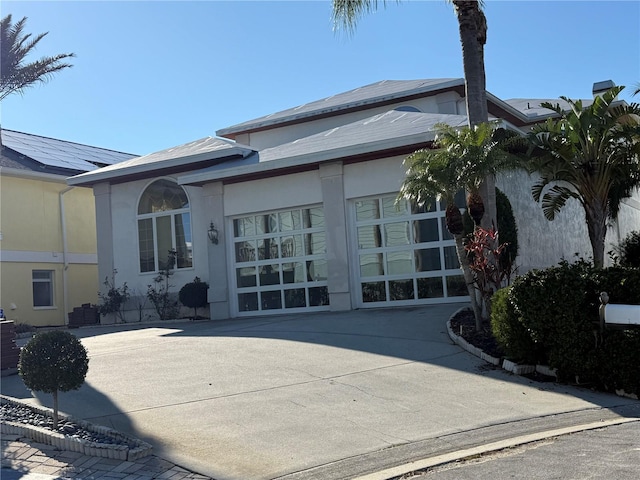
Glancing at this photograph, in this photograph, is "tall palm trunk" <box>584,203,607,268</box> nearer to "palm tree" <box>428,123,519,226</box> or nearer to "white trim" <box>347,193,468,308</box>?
"palm tree" <box>428,123,519,226</box>

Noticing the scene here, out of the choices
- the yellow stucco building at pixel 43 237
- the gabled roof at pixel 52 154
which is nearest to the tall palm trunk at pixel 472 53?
the yellow stucco building at pixel 43 237

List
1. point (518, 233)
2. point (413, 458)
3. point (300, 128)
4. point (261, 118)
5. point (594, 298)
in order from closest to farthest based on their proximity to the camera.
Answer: point (413, 458) < point (594, 298) < point (518, 233) < point (300, 128) < point (261, 118)

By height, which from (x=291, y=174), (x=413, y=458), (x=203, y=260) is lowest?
(x=413, y=458)

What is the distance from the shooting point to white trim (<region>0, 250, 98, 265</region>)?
23.1 meters

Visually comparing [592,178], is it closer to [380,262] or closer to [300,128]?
[380,262]

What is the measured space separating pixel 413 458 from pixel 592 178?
28.5ft

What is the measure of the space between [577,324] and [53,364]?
6511mm

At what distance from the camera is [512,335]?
9828 mm

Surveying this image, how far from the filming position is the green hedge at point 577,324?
8625 mm

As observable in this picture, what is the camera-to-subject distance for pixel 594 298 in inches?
358

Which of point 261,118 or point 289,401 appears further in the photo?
point 261,118

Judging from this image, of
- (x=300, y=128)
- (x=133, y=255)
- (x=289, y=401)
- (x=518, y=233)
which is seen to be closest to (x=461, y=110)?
(x=300, y=128)

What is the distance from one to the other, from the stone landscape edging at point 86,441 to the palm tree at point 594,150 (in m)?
9.19

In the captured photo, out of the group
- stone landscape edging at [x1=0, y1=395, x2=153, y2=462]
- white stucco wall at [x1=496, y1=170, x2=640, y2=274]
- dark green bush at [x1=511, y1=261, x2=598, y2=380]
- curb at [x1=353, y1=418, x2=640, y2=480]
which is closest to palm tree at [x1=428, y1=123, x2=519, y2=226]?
white stucco wall at [x1=496, y1=170, x2=640, y2=274]
